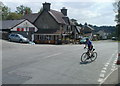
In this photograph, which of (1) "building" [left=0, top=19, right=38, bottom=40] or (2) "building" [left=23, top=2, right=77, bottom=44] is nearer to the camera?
(1) "building" [left=0, top=19, right=38, bottom=40]

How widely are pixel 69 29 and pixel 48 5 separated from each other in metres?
11.4

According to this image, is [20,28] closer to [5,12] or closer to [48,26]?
[48,26]

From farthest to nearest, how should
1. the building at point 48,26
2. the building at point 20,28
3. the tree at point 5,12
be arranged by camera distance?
1. the tree at point 5,12
2. the building at point 48,26
3. the building at point 20,28

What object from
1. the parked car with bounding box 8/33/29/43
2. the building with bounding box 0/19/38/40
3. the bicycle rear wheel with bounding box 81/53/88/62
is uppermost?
the building with bounding box 0/19/38/40

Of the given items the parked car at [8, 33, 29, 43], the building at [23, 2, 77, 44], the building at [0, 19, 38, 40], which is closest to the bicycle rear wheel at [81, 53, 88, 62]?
the parked car at [8, 33, 29, 43]

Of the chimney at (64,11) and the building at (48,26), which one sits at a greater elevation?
the chimney at (64,11)

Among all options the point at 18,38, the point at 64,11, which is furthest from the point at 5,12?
the point at 18,38

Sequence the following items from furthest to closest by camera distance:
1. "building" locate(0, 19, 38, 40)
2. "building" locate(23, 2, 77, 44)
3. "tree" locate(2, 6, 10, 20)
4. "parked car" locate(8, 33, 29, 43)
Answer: "tree" locate(2, 6, 10, 20)
"building" locate(23, 2, 77, 44)
"building" locate(0, 19, 38, 40)
"parked car" locate(8, 33, 29, 43)

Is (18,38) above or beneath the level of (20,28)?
beneath

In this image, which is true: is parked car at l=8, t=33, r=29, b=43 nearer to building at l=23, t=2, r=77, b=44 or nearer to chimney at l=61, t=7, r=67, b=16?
building at l=23, t=2, r=77, b=44

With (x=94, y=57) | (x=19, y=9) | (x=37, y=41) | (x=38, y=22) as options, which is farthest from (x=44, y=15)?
(x=19, y=9)

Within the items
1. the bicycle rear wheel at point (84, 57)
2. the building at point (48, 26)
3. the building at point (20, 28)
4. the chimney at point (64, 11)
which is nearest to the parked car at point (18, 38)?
the building at point (20, 28)

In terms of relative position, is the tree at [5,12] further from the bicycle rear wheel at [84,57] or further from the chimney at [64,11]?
the bicycle rear wheel at [84,57]

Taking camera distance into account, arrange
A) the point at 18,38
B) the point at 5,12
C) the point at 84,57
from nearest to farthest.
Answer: the point at 84,57
the point at 18,38
the point at 5,12
